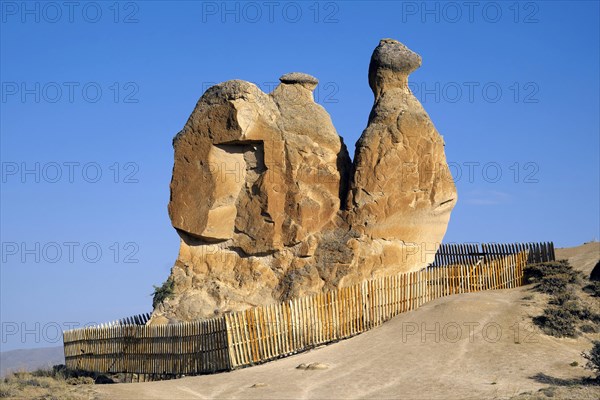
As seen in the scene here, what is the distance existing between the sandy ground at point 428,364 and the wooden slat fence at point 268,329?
37cm

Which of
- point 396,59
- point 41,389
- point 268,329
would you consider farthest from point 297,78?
point 41,389

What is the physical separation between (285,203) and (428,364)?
7625 millimetres

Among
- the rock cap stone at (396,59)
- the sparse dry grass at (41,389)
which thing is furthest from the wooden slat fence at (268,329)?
the rock cap stone at (396,59)

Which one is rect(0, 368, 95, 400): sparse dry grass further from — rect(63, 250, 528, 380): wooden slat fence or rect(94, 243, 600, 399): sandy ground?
rect(63, 250, 528, 380): wooden slat fence

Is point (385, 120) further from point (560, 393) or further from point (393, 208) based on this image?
point (560, 393)

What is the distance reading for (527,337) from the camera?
18594mm

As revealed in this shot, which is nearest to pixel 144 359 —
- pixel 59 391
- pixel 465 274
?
pixel 59 391

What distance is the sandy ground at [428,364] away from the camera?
15.6 meters

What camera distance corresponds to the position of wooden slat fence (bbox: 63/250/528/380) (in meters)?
18.7

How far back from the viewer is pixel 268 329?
1898 cm

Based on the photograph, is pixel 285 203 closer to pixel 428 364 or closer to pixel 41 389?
pixel 428 364

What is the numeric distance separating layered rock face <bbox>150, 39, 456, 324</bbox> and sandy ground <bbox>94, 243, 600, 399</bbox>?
277cm

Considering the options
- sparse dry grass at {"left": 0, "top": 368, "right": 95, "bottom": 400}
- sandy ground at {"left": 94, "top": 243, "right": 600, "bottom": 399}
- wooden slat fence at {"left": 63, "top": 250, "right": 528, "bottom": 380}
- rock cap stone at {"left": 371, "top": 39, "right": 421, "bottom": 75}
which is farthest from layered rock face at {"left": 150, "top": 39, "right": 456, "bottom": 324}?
sparse dry grass at {"left": 0, "top": 368, "right": 95, "bottom": 400}

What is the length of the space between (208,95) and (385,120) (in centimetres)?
491
